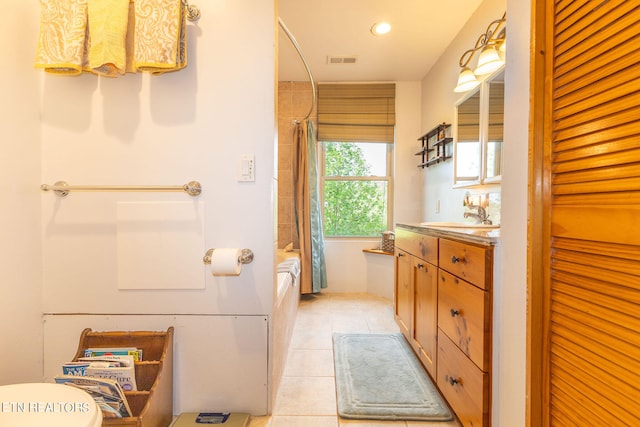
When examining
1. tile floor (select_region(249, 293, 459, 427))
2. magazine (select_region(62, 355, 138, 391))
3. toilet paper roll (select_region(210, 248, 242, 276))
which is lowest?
tile floor (select_region(249, 293, 459, 427))

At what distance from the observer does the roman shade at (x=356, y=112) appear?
11.6ft

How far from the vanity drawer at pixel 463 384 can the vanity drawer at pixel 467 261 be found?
341 millimetres

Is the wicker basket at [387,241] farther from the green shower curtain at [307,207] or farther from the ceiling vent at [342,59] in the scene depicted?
the ceiling vent at [342,59]

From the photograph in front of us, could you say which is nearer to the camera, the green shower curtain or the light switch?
Answer: the light switch

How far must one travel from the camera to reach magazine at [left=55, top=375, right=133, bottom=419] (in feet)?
3.48

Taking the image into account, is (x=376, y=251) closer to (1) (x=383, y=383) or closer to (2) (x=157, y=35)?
(1) (x=383, y=383)

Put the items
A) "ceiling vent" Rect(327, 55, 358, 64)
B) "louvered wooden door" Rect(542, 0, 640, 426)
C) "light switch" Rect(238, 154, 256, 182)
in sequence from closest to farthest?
"louvered wooden door" Rect(542, 0, 640, 426)
"light switch" Rect(238, 154, 256, 182)
"ceiling vent" Rect(327, 55, 358, 64)

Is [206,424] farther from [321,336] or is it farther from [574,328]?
[574,328]

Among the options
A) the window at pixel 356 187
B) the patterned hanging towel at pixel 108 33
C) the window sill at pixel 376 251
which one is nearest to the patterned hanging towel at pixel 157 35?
the patterned hanging towel at pixel 108 33

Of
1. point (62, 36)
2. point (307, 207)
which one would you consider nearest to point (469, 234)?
point (62, 36)

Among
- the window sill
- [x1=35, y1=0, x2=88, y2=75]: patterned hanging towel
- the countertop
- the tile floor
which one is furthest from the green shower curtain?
[x1=35, y1=0, x2=88, y2=75]: patterned hanging towel

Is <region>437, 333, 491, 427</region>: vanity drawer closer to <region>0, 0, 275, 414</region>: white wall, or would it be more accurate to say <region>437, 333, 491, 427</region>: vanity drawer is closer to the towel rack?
<region>0, 0, 275, 414</region>: white wall

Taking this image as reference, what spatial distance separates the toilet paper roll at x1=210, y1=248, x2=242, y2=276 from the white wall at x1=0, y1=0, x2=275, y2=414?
0.38 ft

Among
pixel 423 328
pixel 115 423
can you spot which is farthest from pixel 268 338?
pixel 423 328
